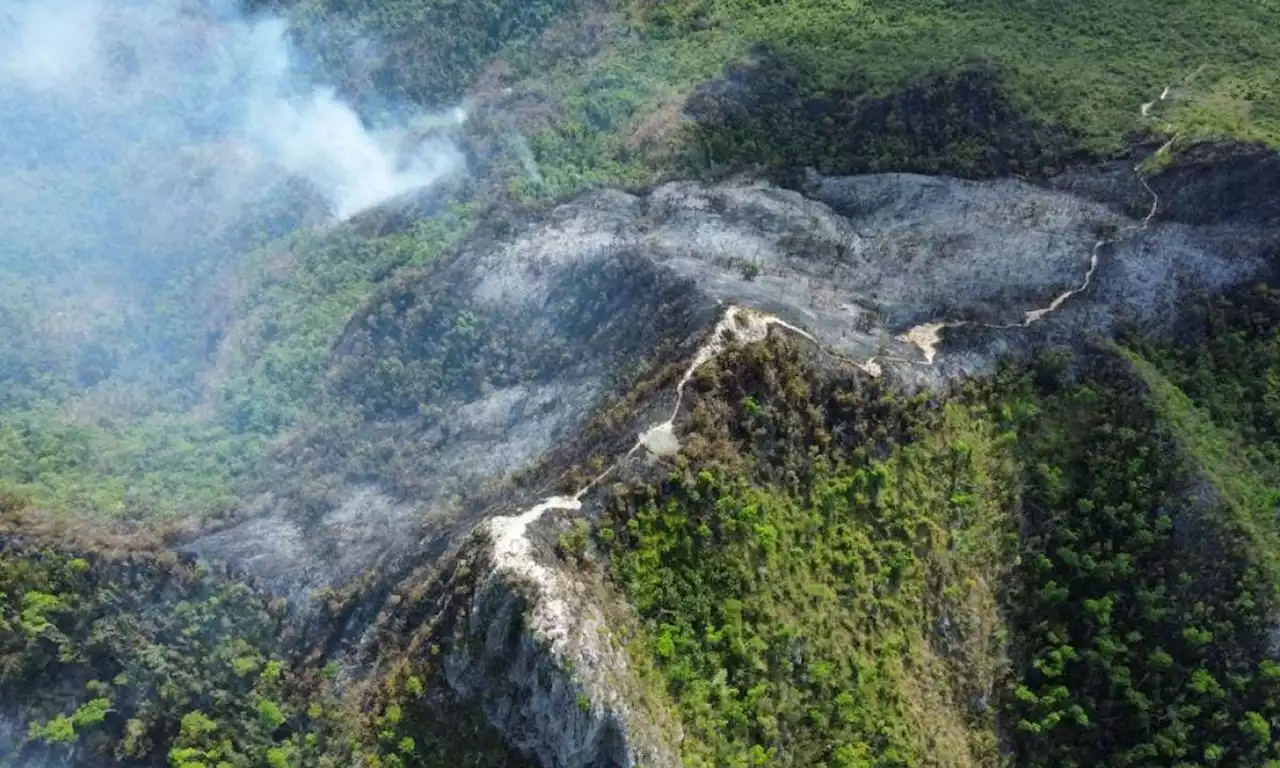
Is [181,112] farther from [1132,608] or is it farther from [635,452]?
[1132,608]

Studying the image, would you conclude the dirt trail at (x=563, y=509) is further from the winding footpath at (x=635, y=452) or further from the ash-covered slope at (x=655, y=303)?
the ash-covered slope at (x=655, y=303)

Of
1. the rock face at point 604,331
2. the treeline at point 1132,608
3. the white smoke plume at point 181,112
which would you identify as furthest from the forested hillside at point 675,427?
the white smoke plume at point 181,112

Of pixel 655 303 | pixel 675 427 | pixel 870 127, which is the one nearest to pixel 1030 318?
pixel 655 303

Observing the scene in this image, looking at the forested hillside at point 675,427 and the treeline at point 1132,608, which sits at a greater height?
the forested hillside at point 675,427

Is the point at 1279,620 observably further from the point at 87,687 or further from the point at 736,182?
the point at 87,687

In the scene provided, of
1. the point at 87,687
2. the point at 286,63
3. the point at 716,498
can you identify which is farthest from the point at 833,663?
the point at 286,63

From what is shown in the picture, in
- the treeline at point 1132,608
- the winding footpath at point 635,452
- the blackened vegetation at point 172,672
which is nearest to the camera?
the winding footpath at point 635,452
